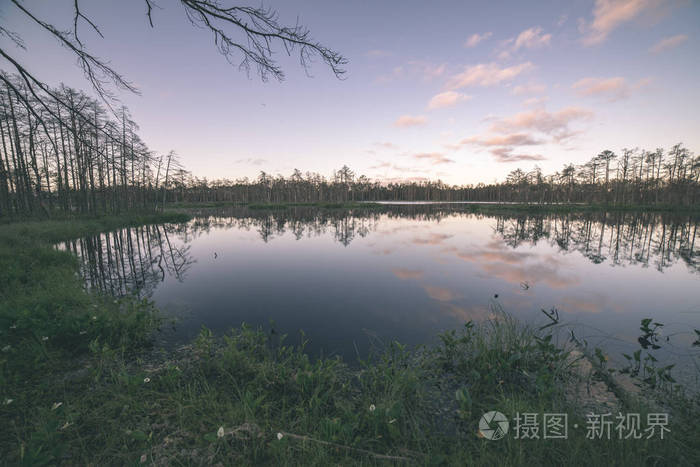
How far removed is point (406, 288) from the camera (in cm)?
838

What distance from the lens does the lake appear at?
5.49 meters

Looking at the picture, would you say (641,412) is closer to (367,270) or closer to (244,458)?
(244,458)

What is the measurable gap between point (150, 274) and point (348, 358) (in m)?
9.69

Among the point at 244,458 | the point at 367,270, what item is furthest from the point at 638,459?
the point at 367,270
